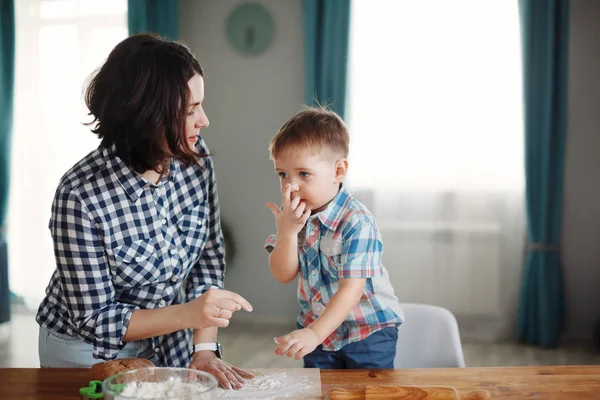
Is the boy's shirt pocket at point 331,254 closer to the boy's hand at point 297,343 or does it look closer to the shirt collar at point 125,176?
the boy's hand at point 297,343

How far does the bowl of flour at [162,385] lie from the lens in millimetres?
1114

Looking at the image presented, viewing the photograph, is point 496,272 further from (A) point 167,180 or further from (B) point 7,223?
(B) point 7,223

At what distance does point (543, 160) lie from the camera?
13.9ft

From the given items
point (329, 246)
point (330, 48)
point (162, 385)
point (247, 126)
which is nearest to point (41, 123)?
point (247, 126)

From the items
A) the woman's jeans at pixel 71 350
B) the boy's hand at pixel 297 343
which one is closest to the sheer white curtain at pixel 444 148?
the woman's jeans at pixel 71 350

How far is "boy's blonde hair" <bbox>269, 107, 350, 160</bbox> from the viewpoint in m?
1.72

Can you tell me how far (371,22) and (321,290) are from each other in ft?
10.1

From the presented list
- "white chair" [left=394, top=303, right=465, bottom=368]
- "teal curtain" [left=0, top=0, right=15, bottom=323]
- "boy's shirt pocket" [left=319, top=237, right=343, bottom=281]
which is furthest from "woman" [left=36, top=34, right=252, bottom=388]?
"teal curtain" [left=0, top=0, right=15, bottom=323]

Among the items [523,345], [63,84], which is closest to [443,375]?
[523,345]

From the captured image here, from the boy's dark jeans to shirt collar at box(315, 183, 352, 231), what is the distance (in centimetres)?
33

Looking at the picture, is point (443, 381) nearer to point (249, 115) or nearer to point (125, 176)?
point (125, 176)

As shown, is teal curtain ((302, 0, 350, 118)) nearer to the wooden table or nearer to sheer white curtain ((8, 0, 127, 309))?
sheer white curtain ((8, 0, 127, 309))

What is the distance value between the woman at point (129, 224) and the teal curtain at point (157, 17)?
3198mm

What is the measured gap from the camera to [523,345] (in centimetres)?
427
